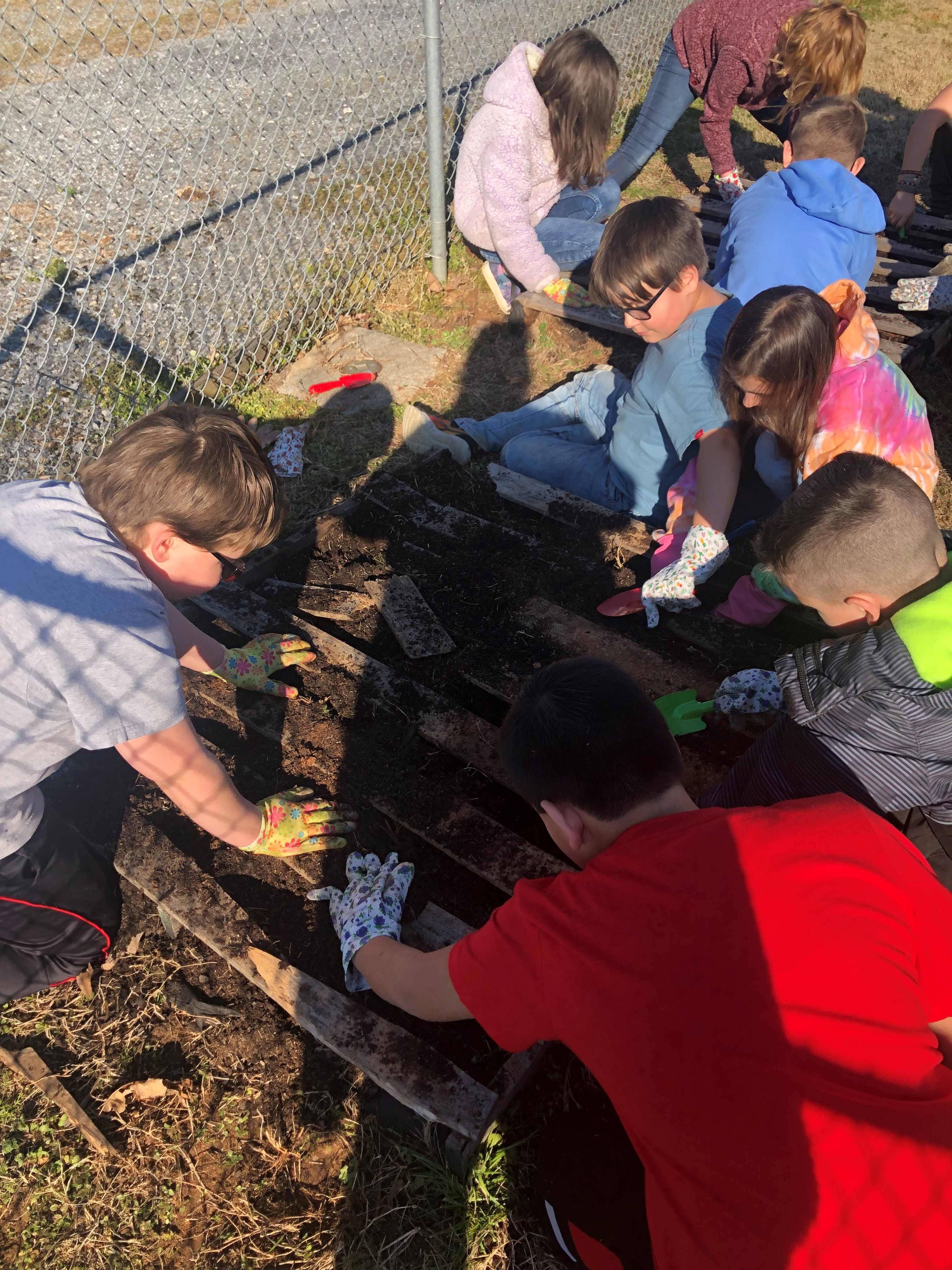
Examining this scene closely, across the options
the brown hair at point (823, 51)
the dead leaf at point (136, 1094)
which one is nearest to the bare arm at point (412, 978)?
the dead leaf at point (136, 1094)

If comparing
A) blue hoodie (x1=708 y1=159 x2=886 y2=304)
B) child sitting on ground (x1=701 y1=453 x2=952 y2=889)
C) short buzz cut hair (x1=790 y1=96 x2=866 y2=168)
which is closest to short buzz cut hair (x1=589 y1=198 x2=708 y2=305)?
blue hoodie (x1=708 y1=159 x2=886 y2=304)

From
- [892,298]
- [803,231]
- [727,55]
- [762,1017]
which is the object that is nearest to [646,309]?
[803,231]

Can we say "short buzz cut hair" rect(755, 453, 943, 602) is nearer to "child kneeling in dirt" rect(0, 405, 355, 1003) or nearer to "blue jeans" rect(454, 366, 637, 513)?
"blue jeans" rect(454, 366, 637, 513)

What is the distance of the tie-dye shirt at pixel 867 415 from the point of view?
8.84 feet

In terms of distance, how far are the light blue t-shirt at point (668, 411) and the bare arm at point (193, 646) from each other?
184cm

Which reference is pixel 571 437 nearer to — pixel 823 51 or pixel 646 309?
pixel 646 309

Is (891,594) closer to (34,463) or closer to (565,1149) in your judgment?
(565,1149)

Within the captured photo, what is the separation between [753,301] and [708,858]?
2026 mm

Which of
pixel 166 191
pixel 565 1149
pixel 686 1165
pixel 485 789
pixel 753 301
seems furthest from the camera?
pixel 166 191

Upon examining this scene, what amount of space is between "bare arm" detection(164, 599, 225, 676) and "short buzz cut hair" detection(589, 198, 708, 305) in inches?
80.1

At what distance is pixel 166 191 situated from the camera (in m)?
5.92

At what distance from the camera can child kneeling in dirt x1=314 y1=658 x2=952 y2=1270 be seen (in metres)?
1.10

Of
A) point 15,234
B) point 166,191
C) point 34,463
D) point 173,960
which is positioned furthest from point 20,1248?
point 166,191

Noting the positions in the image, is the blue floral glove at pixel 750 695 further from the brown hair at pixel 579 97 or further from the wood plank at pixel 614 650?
the brown hair at pixel 579 97
